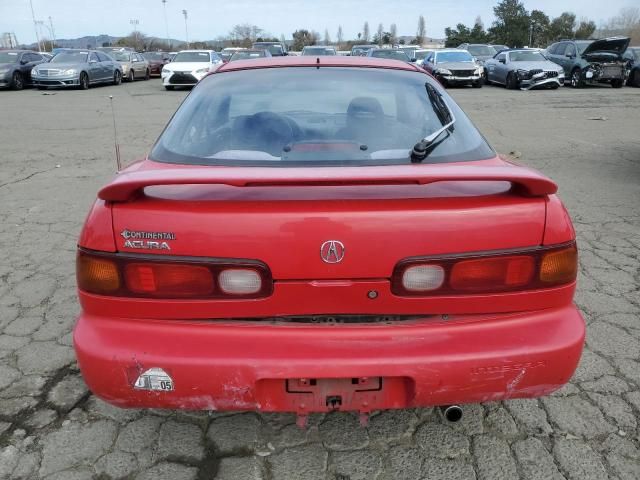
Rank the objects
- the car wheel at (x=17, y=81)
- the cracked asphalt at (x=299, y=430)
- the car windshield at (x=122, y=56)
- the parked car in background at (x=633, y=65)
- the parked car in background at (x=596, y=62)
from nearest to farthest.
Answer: the cracked asphalt at (x=299, y=430) < the parked car in background at (x=596, y=62) < the parked car in background at (x=633, y=65) < the car wheel at (x=17, y=81) < the car windshield at (x=122, y=56)

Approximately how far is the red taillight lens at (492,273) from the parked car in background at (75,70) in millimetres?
20200

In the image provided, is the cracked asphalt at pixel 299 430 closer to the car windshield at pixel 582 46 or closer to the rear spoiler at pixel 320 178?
the rear spoiler at pixel 320 178

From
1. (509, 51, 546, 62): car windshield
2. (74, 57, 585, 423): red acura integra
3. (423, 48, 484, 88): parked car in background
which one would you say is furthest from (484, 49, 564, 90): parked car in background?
(74, 57, 585, 423): red acura integra

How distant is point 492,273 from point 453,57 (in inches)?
761

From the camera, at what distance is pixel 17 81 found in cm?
1970

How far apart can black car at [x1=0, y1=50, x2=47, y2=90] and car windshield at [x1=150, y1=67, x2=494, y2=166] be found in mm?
19909

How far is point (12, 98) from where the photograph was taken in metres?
16.7

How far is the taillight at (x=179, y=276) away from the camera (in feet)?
5.65

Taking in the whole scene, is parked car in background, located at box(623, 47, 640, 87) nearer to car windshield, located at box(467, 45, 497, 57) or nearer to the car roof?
car windshield, located at box(467, 45, 497, 57)

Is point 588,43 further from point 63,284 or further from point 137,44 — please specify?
point 137,44

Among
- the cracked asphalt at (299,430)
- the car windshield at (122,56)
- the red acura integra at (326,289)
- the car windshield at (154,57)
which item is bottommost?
the car windshield at (154,57)

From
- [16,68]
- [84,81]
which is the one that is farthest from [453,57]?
[16,68]

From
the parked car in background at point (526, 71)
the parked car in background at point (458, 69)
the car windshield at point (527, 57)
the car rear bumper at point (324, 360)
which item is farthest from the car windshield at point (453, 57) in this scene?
the car rear bumper at point (324, 360)

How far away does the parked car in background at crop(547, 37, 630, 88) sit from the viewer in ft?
59.7
